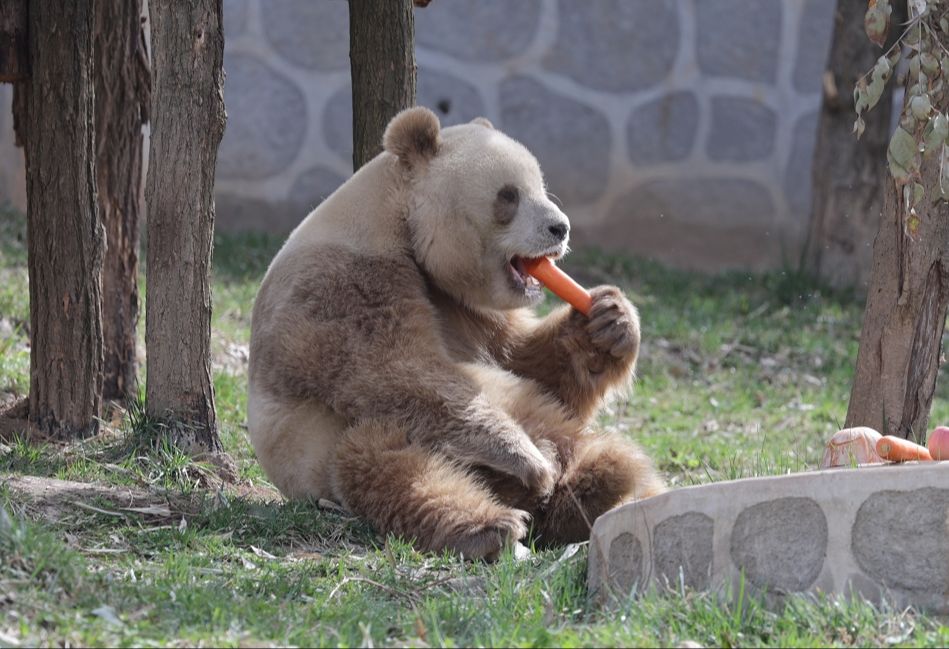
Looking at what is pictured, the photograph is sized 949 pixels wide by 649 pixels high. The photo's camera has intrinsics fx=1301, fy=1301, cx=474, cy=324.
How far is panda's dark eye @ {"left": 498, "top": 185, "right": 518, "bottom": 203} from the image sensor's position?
503 centimetres

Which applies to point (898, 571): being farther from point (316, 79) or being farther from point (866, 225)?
point (316, 79)

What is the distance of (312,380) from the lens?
4750 millimetres

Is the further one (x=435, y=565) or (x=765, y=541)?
(x=435, y=565)

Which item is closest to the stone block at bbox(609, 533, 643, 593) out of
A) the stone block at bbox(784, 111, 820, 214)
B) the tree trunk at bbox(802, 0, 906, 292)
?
the tree trunk at bbox(802, 0, 906, 292)

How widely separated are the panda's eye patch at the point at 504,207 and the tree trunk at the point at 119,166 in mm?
2395

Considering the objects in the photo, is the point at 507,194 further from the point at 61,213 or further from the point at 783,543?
the point at 783,543

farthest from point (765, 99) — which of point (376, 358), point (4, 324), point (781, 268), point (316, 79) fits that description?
point (376, 358)

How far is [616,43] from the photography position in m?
11.7

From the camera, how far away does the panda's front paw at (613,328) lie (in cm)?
512

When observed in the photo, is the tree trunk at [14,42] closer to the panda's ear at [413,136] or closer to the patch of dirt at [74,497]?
the panda's ear at [413,136]

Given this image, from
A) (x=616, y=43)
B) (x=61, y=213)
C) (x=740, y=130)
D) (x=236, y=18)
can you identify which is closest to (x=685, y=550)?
(x=61, y=213)

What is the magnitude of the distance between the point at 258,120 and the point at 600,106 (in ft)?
10.0

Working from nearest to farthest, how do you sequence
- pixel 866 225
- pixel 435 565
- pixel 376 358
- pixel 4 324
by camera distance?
pixel 435 565 → pixel 376 358 → pixel 4 324 → pixel 866 225

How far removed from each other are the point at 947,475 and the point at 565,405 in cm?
222
